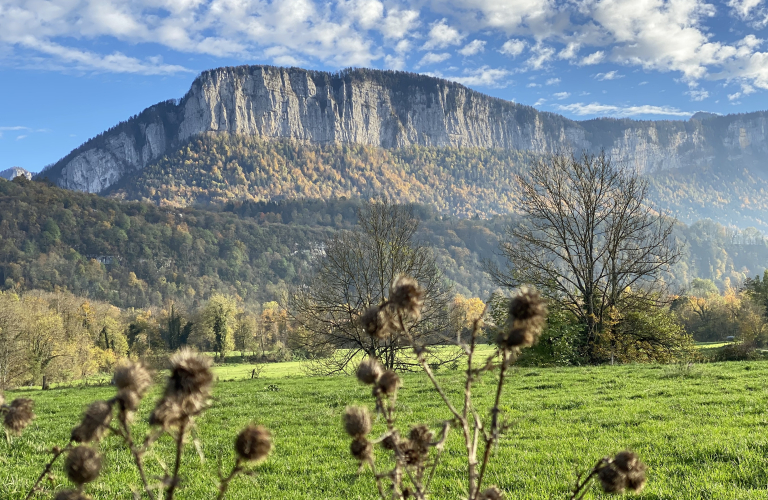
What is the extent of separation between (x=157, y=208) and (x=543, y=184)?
157567mm

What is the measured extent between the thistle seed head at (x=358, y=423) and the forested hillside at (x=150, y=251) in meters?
98.8

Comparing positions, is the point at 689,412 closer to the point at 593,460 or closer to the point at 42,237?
the point at 593,460

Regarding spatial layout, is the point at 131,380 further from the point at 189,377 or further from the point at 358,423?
the point at 358,423

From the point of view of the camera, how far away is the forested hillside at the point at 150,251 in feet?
358

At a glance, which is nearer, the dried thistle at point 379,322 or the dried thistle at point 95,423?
the dried thistle at point 95,423

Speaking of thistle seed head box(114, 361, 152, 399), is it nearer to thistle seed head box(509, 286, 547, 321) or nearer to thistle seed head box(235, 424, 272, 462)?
thistle seed head box(235, 424, 272, 462)

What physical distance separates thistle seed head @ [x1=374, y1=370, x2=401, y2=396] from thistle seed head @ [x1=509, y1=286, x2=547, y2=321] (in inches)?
13.8

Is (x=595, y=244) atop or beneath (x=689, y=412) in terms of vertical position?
atop

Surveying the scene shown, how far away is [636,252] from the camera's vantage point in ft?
67.6

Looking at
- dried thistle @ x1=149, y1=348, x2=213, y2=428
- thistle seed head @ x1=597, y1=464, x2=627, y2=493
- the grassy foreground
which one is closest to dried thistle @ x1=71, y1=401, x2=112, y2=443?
dried thistle @ x1=149, y1=348, x2=213, y2=428

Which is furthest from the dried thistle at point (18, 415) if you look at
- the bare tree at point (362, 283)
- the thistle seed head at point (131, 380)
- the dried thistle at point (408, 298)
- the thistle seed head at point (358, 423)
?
the bare tree at point (362, 283)

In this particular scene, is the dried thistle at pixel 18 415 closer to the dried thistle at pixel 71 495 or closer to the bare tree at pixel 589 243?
the dried thistle at pixel 71 495

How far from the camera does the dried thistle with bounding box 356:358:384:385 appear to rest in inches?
47.6

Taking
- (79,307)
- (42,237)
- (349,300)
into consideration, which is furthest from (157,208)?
(349,300)
